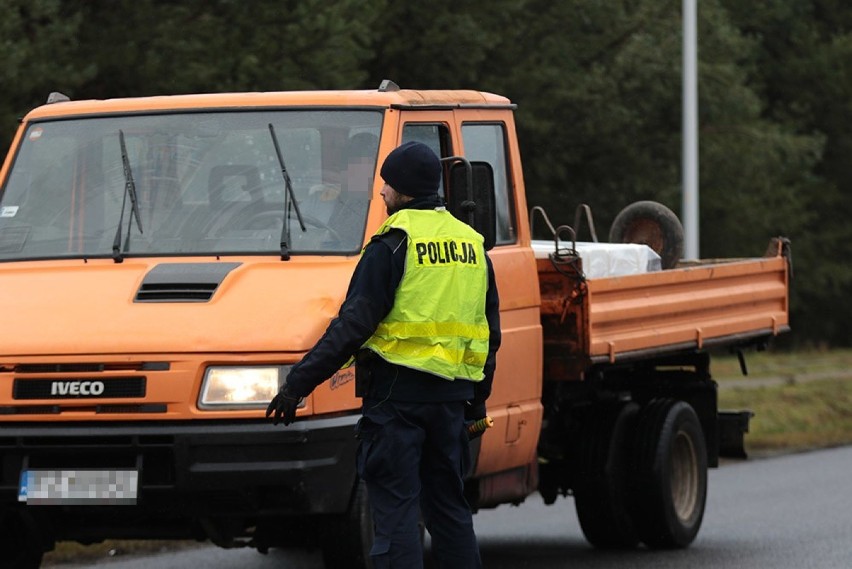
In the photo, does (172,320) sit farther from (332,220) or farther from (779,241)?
(779,241)

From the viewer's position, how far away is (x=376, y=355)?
6555 millimetres

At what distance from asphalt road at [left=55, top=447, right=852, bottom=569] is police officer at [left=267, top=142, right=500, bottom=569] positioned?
345 cm

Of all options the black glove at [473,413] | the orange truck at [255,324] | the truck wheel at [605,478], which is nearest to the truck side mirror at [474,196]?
the orange truck at [255,324]

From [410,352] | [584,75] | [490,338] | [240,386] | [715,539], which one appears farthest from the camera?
[584,75]

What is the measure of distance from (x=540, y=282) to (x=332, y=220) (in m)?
1.63

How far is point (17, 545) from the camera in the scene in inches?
328

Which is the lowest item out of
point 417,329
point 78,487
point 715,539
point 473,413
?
point 715,539

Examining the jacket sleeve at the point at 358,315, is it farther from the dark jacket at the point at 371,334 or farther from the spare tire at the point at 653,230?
the spare tire at the point at 653,230

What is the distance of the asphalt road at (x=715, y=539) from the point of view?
1003 cm

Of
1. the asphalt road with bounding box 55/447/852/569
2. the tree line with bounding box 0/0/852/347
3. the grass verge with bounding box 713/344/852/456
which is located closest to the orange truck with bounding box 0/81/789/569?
the asphalt road with bounding box 55/447/852/569

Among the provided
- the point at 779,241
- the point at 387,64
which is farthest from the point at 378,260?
the point at 387,64

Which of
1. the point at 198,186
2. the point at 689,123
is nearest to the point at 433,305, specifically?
the point at 198,186

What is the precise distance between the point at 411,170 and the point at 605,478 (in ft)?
14.1

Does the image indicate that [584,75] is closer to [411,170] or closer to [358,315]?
[411,170]
